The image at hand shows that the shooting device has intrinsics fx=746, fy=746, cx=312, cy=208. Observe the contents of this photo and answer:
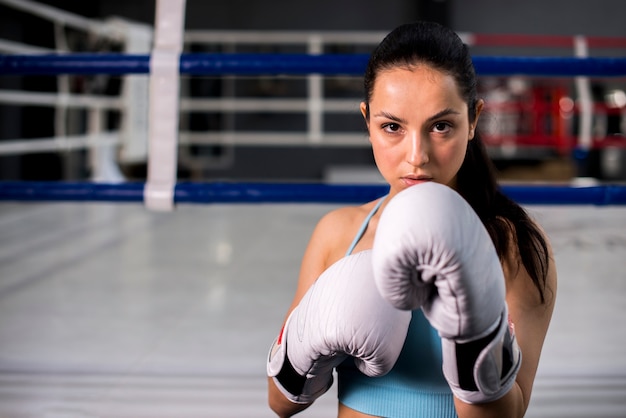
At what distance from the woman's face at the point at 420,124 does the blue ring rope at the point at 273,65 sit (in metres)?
0.78

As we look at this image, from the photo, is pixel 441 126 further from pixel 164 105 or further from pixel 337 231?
pixel 164 105

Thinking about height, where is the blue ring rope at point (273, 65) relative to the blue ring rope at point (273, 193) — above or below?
above

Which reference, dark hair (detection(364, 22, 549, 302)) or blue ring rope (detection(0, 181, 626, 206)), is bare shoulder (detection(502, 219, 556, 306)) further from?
blue ring rope (detection(0, 181, 626, 206))

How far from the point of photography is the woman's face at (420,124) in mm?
746

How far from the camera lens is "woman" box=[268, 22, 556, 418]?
0.75 meters

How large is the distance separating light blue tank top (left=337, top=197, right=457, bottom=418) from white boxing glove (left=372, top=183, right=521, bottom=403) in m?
0.17

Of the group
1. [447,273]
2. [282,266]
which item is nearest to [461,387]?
[447,273]

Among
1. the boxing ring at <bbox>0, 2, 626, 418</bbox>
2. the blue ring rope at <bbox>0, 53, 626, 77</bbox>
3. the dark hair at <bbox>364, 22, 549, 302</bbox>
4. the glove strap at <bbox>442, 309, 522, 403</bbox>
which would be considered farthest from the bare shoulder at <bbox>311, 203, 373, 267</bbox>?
the blue ring rope at <bbox>0, 53, 626, 77</bbox>

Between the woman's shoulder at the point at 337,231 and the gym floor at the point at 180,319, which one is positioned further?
the gym floor at the point at 180,319

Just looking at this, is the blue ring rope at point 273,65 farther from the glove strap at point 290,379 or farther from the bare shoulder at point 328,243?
the glove strap at point 290,379

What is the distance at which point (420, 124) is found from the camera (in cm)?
74

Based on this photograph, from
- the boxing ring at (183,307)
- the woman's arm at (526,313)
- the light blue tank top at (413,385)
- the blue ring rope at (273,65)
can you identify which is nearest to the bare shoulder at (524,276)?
the woman's arm at (526,313)

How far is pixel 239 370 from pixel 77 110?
193 inches

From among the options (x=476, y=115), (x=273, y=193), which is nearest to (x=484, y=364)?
(x=476, y=115)
